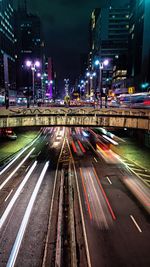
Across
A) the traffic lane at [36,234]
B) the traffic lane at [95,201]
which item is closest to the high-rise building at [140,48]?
the traffic lane at [95,201]

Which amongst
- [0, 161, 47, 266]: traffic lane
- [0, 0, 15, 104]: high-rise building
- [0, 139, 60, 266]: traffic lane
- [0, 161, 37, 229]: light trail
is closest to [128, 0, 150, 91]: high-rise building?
[0, 0, 15, 104]: high-rise building

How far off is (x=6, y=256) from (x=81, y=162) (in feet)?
79.8

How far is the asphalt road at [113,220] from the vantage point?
613 inches

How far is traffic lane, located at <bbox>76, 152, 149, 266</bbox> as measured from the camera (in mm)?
15133

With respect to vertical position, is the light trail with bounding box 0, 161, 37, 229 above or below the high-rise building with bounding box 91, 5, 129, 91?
below

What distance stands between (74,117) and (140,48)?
315ft

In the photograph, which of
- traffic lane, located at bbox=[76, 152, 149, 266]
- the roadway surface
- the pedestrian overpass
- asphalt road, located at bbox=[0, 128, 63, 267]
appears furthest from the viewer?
the pedestrian overpass

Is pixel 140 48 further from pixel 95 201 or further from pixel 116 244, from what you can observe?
pixel 116 244

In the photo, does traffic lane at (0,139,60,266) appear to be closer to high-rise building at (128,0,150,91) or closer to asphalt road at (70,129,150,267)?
asphalt road at (70,129,150,267)

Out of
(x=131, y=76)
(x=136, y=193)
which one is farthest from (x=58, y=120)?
(x=131, y=76)

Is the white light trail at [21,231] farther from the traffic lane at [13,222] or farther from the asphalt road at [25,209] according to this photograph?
the traffic lane at [13,222]

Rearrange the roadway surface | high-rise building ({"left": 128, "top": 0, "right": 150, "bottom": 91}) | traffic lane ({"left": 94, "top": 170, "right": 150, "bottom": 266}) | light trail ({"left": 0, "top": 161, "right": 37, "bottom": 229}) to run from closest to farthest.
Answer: traffic lane ({"left": 94, "top": 170, "right": 150, "bottom": 266}) < the roadway surface < light trail ({"left": 0, "top": 161, "right": 37, "bottom": 229}) < high-rise building ({"left": 128, "top": 0, "right": 150, "bottom": 91})

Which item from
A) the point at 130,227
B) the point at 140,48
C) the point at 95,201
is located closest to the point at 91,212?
the point at 95,201

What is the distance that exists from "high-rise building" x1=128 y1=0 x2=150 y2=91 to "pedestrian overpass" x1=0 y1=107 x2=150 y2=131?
252ft
